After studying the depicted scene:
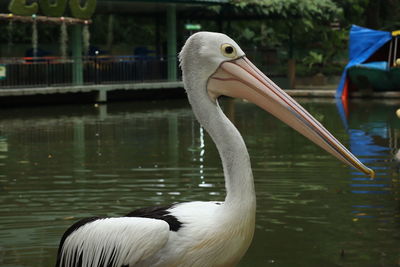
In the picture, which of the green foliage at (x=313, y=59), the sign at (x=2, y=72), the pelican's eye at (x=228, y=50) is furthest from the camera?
the green foliage at (x=313, y=59)

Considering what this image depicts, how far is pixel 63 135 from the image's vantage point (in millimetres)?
14414

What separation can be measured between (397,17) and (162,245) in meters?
32.0

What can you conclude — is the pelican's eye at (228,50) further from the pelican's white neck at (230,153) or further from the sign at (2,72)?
the sign at (2,72)

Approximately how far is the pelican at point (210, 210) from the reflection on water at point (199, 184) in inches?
73.8

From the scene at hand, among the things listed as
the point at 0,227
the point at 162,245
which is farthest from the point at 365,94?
the point at 162,245

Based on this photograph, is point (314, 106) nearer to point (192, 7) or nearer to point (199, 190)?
point (192, 7)

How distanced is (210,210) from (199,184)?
4902 mm

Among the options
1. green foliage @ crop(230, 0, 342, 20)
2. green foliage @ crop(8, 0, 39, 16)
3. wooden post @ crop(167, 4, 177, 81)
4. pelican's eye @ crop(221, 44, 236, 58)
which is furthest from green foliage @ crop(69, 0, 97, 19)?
pelican's eye @ crop(221, 44, 236, 58)

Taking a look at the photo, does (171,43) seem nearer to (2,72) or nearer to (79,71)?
(79,71)

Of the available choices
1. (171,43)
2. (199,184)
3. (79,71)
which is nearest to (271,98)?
(199,184)

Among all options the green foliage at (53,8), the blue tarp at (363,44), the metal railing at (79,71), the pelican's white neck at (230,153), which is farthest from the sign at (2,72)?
the pelican's white neck at (230,153)

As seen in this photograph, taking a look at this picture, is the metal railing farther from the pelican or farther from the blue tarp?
the pelican

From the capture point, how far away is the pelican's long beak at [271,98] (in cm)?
370

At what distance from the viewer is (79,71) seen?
23.6 meters
